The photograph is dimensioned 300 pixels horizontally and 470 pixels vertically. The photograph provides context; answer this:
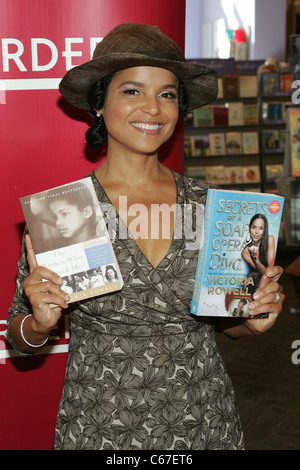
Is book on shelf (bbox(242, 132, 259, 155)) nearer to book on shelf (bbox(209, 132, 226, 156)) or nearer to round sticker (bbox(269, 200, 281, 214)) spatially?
book on shelf (bbox(209, 132, 226, 156))

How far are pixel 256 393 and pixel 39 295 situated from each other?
3.08 meters

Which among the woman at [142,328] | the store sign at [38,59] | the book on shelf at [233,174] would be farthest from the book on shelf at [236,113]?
the woman at [142,328]

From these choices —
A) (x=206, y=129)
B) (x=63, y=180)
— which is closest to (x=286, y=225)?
(x=206, y=129)

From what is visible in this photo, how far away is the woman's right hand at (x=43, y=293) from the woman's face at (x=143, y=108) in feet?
1.25

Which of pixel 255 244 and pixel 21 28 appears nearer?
pixel 255 244

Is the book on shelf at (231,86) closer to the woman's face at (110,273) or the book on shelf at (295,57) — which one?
the book on shelf at (295,57)

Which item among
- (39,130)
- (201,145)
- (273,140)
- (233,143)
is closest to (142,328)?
(39,130)

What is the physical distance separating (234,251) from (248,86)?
6961 millimetres

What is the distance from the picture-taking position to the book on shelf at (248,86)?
318 inches

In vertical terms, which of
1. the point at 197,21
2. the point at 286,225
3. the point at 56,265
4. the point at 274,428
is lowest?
the point at 274,428

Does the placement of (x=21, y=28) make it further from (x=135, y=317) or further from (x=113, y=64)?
(x=135, y=317)

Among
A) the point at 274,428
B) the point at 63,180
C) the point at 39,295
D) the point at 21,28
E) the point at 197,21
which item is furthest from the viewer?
the point at 197,21

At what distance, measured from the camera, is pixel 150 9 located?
6.75 feet

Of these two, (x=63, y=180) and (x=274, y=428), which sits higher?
(x=63, y=180)
